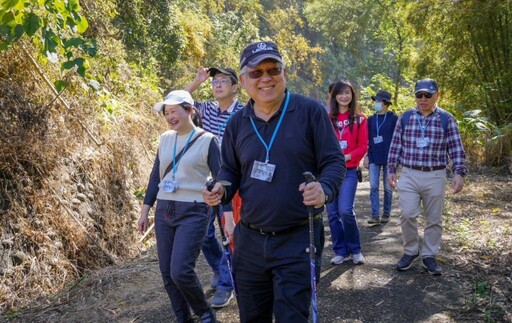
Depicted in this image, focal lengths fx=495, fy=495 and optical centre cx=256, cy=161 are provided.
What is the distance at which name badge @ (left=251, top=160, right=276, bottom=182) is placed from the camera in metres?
2.97

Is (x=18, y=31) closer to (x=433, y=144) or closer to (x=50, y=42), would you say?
(x=50, y=42)

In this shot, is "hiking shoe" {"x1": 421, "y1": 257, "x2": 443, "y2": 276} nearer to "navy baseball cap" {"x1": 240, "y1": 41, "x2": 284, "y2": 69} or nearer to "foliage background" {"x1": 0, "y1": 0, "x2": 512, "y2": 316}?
"navy baseball cap" {"x1": 240, "y1": 41, "x2": 284, "y2": 69}

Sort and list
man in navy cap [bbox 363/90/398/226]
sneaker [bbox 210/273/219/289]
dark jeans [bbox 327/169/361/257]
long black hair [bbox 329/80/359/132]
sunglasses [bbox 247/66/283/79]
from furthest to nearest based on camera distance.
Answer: man in navy cap [bbox 363/90/398/226], long black hair [bbox 329/80/359/132], dark jeans [bbox 327/169/361/257], sneaker [bbox 210/273/219/289], sunglasses [bbox 247/66/283/79]

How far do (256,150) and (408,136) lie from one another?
10.2 feet

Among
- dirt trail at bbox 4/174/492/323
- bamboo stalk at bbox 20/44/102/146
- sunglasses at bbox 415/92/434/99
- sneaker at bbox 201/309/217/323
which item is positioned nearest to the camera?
sneaker at bbox 201/309/217/323

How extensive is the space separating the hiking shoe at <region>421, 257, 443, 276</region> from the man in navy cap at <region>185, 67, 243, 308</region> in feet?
7.40

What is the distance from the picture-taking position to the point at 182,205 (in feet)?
13.7

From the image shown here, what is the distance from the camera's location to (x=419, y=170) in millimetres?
5535

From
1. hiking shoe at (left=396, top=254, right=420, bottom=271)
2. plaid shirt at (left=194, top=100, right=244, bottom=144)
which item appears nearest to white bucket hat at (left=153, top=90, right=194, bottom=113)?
plaid shirt at (left=194, top=100, right=244, bottom=144)

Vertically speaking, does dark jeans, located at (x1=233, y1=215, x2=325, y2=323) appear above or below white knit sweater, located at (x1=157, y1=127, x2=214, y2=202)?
below

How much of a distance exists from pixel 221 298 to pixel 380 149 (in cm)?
446

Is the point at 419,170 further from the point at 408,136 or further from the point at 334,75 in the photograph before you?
the point at 334,75

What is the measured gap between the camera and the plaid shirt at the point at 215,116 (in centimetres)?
506

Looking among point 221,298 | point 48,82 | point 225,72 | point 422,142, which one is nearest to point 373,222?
point 422,142
